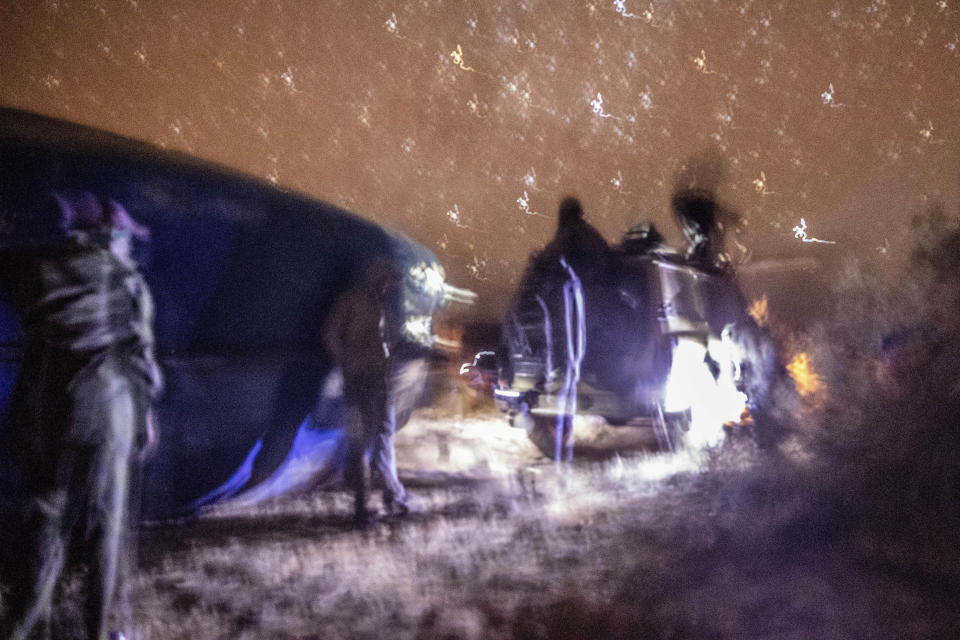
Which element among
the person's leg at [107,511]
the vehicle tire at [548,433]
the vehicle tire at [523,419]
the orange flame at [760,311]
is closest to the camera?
the person's leg at [107,511]

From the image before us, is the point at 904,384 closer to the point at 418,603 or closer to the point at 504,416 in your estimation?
the point at 504,416

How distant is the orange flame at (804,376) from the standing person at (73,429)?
6464mm

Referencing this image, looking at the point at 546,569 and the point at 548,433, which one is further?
the point at 548,433

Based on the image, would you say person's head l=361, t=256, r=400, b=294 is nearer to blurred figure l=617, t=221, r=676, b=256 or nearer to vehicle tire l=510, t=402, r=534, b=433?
vehicle tire l=510, t=402, r=534, b=433

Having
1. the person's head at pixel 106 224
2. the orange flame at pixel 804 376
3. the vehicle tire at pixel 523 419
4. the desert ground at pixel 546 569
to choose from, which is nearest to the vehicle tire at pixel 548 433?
Answer: the vehicle tire at pixel 523 419

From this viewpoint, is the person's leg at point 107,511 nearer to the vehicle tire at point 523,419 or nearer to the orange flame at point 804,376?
the vehicle tire at point 523,419

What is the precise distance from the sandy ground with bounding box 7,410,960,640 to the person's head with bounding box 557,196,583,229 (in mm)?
2457

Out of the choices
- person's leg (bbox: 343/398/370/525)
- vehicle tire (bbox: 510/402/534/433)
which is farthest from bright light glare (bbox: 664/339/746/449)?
person's leg (bbox: 343/398/370/525)

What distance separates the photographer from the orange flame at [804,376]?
605 cm

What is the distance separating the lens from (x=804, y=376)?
6250mm

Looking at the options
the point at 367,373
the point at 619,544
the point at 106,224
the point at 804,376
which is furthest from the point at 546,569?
the point at 804,376

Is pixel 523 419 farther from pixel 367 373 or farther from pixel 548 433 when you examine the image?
pixel 367 373

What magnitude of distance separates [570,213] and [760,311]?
10.2 ft

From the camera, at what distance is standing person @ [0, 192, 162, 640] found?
2074mm
